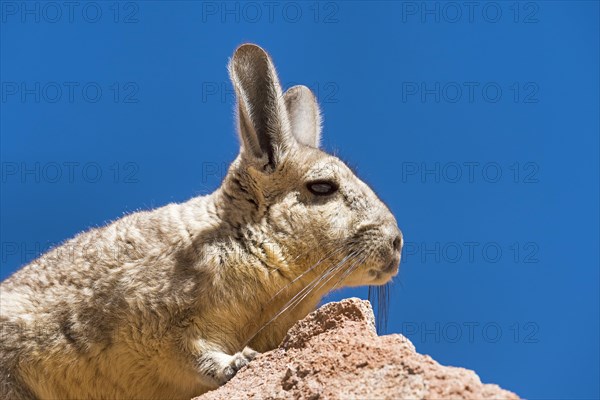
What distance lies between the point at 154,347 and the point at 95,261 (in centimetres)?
108

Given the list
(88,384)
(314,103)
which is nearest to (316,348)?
(88,384)

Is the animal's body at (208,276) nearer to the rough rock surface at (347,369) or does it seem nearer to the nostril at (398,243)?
the nostril at (398,243)

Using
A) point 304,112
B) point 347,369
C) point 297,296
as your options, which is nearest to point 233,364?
point 297,296

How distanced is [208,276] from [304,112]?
307cm

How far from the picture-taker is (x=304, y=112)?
9.29m

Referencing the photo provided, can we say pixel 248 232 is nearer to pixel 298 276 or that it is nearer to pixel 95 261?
pixel 298 276

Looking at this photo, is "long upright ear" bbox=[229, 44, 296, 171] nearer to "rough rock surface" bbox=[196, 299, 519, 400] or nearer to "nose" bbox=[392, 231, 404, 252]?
"nose" bbox=[392, 231, 404, 252]

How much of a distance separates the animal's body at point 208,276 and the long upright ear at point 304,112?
1664 mm

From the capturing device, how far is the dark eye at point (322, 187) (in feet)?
23.8

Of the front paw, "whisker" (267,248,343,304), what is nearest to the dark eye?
"whisker" (267,248,343,304)

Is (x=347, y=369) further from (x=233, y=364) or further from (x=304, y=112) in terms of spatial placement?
(x=304, y=112)

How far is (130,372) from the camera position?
265 inches

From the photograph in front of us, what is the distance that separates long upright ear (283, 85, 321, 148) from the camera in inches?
362

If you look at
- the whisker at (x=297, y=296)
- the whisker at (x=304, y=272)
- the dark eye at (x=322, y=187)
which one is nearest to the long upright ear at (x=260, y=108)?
the dark eye at (x=322, y=187)
